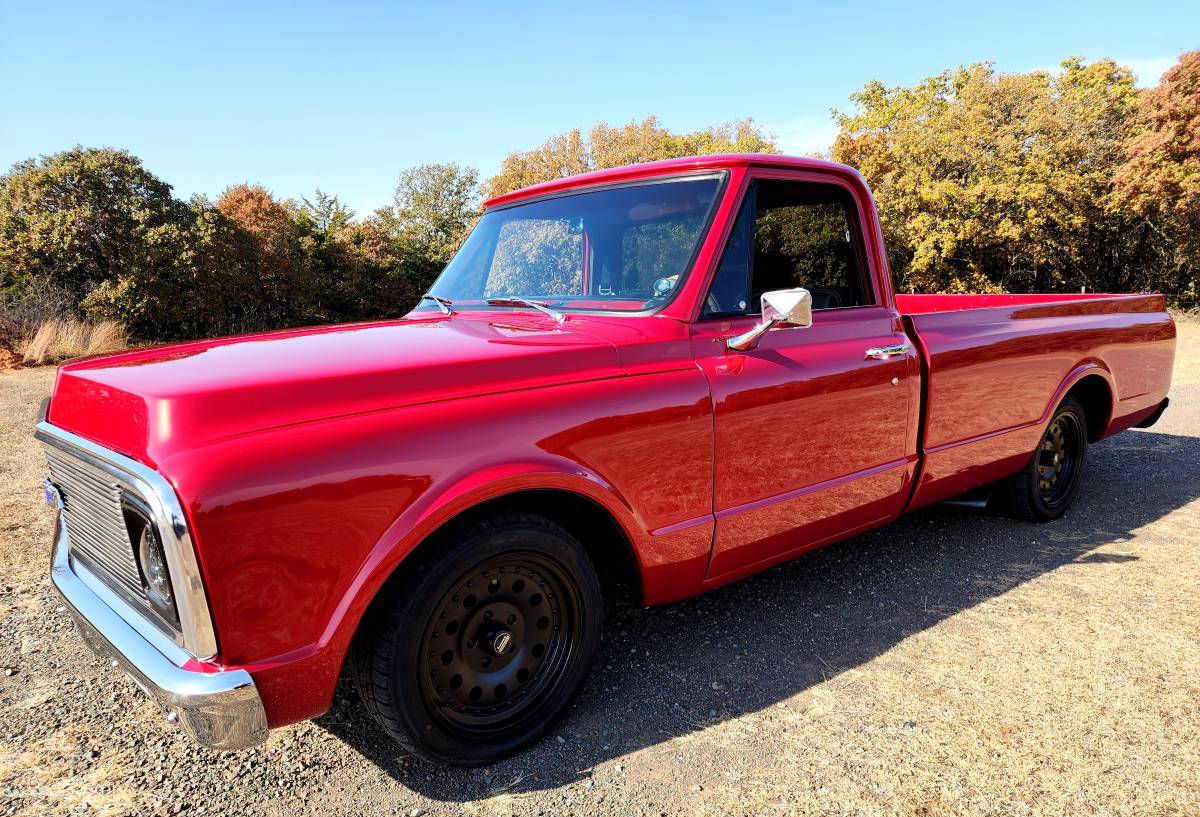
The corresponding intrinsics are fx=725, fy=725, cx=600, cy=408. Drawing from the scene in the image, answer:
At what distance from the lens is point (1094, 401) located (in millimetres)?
4750

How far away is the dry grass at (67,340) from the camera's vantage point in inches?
461

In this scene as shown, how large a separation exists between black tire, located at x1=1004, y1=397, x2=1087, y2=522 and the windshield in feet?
9.07

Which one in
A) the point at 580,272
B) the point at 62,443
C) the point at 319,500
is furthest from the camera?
the point at 580,272

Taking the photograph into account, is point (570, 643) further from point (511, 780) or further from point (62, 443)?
point (62, 443)

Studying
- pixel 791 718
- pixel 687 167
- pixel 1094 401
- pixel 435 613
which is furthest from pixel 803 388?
pixel 1094 401

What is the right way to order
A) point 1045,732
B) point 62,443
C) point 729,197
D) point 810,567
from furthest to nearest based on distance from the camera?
point 810,567
point 729,197
point 1045,732
point 62,443

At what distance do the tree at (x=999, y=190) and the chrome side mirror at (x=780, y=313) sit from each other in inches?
707

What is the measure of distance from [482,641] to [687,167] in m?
1.96

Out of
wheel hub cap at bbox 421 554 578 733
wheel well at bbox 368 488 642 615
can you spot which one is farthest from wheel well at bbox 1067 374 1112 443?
wheel hub cap at bbox 421 554 578 733

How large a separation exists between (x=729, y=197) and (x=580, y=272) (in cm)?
69

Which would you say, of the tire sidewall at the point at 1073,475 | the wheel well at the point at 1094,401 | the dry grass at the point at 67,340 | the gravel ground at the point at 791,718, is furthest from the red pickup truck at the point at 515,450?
the dry grass at the point at 67,340

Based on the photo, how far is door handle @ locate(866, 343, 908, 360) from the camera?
3.21m

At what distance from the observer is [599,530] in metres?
2.60

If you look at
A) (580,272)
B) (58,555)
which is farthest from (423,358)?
(58,555)
